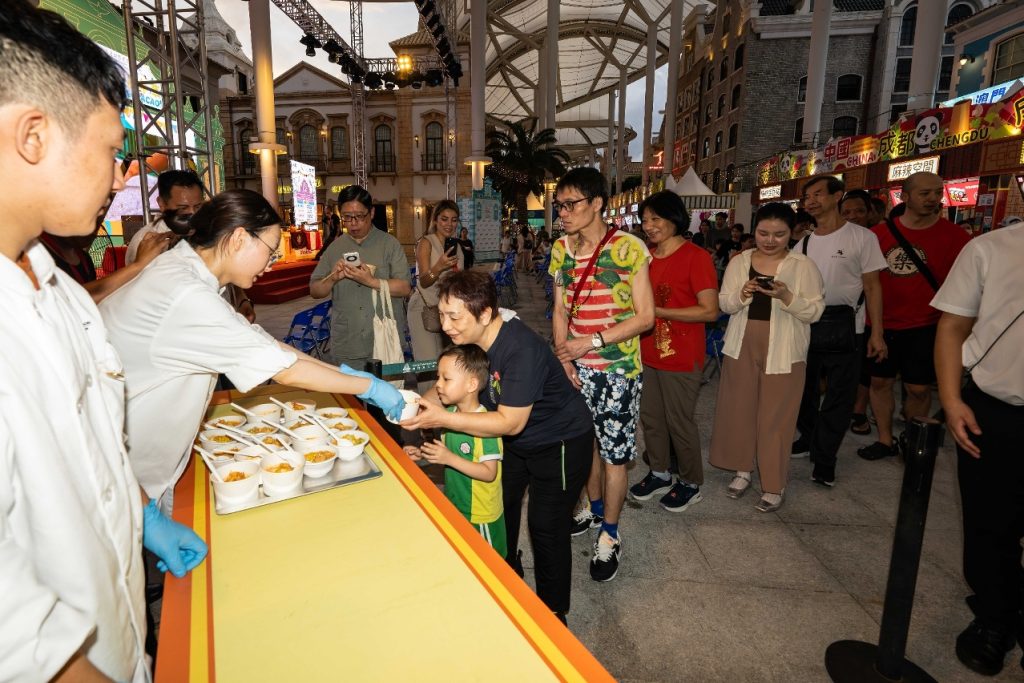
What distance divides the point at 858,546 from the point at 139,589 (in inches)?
140

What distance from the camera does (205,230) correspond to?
182 cm

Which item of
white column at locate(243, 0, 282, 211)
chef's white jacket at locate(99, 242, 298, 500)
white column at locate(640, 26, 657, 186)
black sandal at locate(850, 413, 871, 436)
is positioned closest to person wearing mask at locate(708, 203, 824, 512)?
black sandal at locate(850, 413, 871, 436)

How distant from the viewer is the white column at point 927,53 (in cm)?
1042

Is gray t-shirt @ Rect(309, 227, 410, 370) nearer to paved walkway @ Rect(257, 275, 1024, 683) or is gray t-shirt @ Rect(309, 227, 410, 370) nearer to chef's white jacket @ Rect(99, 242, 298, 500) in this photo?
paved walkway @ Rect(257, 275, 1024, 683)

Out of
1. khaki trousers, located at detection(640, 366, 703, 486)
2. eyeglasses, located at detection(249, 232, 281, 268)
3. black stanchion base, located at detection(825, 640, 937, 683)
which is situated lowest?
black stanchion base, located at detection(825, 640, 937, 683)

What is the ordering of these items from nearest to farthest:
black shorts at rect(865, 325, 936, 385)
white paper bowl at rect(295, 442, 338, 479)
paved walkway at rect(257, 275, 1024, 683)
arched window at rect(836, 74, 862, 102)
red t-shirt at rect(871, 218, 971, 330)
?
1. white paper bowl at rect(295, 442, 338, 479)
2. paved walkway at rect(257, 275, 1024, 683)
3. red t-shirt at rect(871, 218, 971, 330)
4. black shorts at rect(865, 325, 936, 385)
5. arched window at rect(836, 74, 862, 102)

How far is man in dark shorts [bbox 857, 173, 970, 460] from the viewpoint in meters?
3.96

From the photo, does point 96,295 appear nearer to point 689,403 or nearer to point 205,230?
point 205,230

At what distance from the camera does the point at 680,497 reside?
361cm

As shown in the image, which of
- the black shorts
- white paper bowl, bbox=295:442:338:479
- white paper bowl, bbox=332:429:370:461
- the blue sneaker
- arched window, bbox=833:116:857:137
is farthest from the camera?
arched window, bbox=833:116:857:137

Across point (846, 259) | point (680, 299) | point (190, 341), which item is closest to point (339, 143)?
point (680, 299)

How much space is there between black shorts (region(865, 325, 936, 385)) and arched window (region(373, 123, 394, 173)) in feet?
93.5

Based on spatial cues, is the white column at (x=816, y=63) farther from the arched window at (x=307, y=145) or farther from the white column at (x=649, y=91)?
the arched window at (x=307, y=145)

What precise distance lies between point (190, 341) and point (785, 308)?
3172 mm
